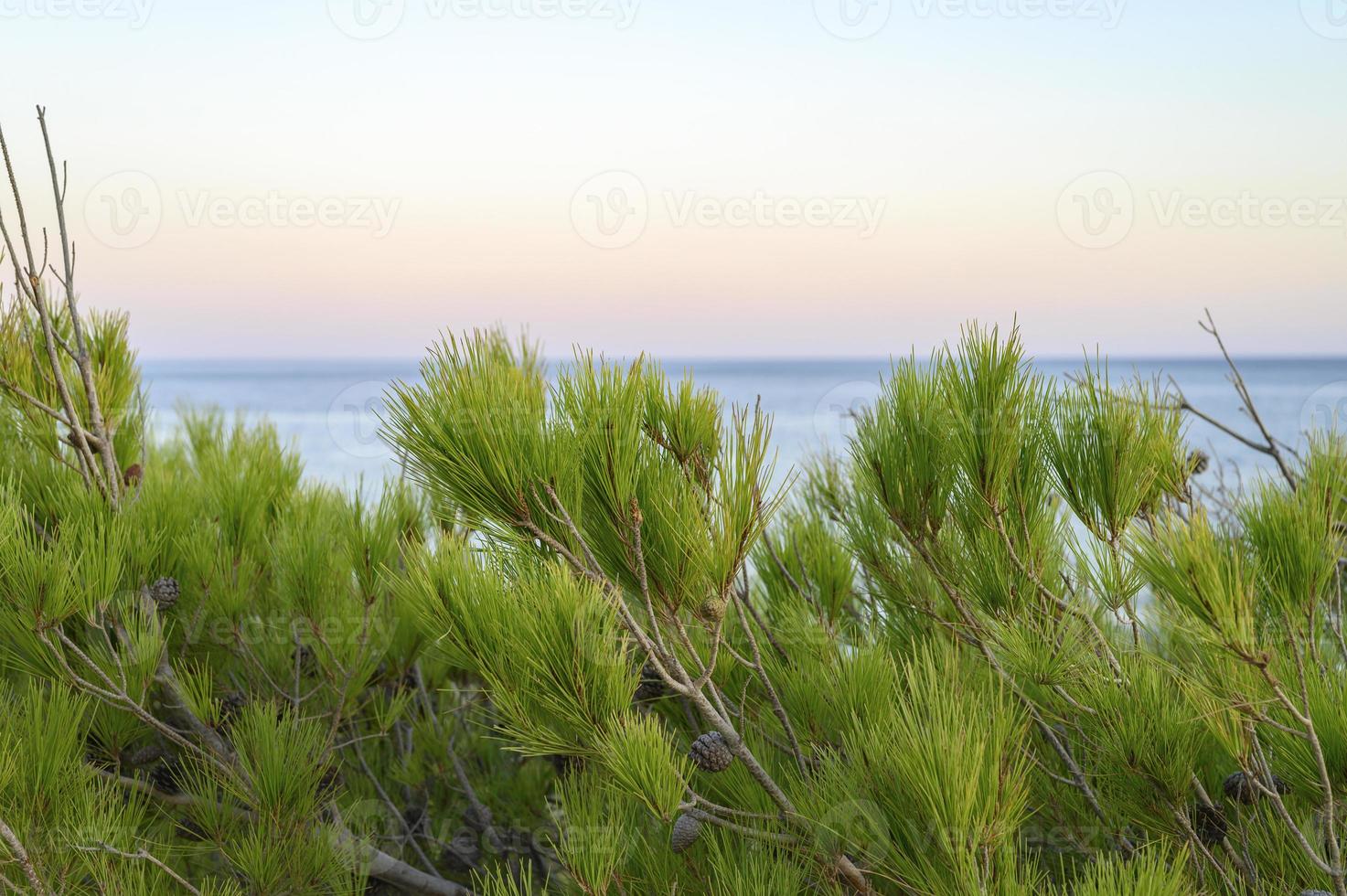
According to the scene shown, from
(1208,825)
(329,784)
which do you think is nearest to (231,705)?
(329,784)

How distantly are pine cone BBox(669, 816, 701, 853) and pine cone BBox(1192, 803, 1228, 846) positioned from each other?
0.64 meters

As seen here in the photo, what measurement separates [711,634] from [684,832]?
8.4 inches

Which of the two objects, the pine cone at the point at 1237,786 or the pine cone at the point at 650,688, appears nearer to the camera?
the pine cone at the point at 1237,786

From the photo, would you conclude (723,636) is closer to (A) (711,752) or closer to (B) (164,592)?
(A) (711,752)

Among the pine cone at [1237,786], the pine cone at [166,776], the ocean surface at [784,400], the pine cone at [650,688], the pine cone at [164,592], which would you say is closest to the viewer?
the pine cone at [1237,786]

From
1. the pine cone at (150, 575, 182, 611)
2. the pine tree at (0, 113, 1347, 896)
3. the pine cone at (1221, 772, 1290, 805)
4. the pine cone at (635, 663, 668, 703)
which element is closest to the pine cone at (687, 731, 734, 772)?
the pine tree at (0, 113, 1347, 896)

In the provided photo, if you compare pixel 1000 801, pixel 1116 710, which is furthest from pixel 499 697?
pixel 1116 710

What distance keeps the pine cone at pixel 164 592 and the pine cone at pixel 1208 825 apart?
1.47m

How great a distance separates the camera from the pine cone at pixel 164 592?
145cm

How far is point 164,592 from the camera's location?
1.45 metres

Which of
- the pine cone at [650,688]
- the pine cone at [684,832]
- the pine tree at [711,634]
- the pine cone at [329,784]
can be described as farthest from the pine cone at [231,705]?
the pine cone at [684,832]

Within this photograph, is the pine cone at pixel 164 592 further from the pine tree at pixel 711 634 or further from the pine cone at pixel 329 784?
the pine cone at pixel 329 784

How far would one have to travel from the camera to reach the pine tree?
874 mm

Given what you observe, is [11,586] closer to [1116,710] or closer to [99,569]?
[99,569]
